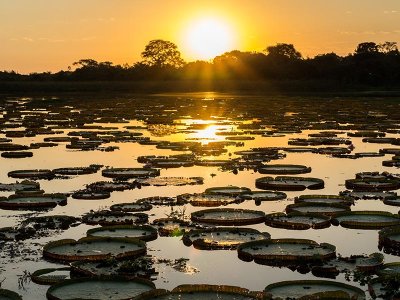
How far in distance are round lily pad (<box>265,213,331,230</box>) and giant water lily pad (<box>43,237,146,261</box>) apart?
2.38 m

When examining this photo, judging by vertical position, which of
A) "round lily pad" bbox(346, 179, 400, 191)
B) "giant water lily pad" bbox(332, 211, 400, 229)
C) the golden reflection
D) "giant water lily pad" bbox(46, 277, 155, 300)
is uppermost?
the golden reflection

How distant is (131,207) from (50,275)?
3.67 meters

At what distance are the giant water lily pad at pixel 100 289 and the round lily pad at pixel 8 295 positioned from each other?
32 cm

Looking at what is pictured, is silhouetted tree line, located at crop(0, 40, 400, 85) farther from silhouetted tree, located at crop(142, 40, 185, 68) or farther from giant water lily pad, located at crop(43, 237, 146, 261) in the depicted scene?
giant water lily pad, located at crop(43, 237, 146, 261)

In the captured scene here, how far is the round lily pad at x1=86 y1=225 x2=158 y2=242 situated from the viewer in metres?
9.47

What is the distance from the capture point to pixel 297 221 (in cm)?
1040

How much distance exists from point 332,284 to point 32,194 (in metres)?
6.64

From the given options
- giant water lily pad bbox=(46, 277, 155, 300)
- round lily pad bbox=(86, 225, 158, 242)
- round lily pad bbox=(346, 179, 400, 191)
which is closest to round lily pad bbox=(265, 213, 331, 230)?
round lily pad bbox=(86, 225, 158, 242)

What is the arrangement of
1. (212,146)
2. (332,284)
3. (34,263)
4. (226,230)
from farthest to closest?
(212,146) → (226,230) → (34,263) → (332,284)

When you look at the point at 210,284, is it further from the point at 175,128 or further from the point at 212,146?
the point at 175,128

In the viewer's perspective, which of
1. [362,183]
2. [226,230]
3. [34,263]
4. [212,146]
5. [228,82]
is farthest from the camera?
[228,82]

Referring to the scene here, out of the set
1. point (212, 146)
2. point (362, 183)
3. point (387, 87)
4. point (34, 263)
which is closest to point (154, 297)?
point (34, 263)

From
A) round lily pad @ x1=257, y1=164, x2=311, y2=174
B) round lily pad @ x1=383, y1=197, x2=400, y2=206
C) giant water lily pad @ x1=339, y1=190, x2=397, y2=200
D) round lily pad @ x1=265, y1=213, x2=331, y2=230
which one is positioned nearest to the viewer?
round lily pad @ x1=265, y1=213, x2=331, y2=230

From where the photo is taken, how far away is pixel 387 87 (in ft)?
248
